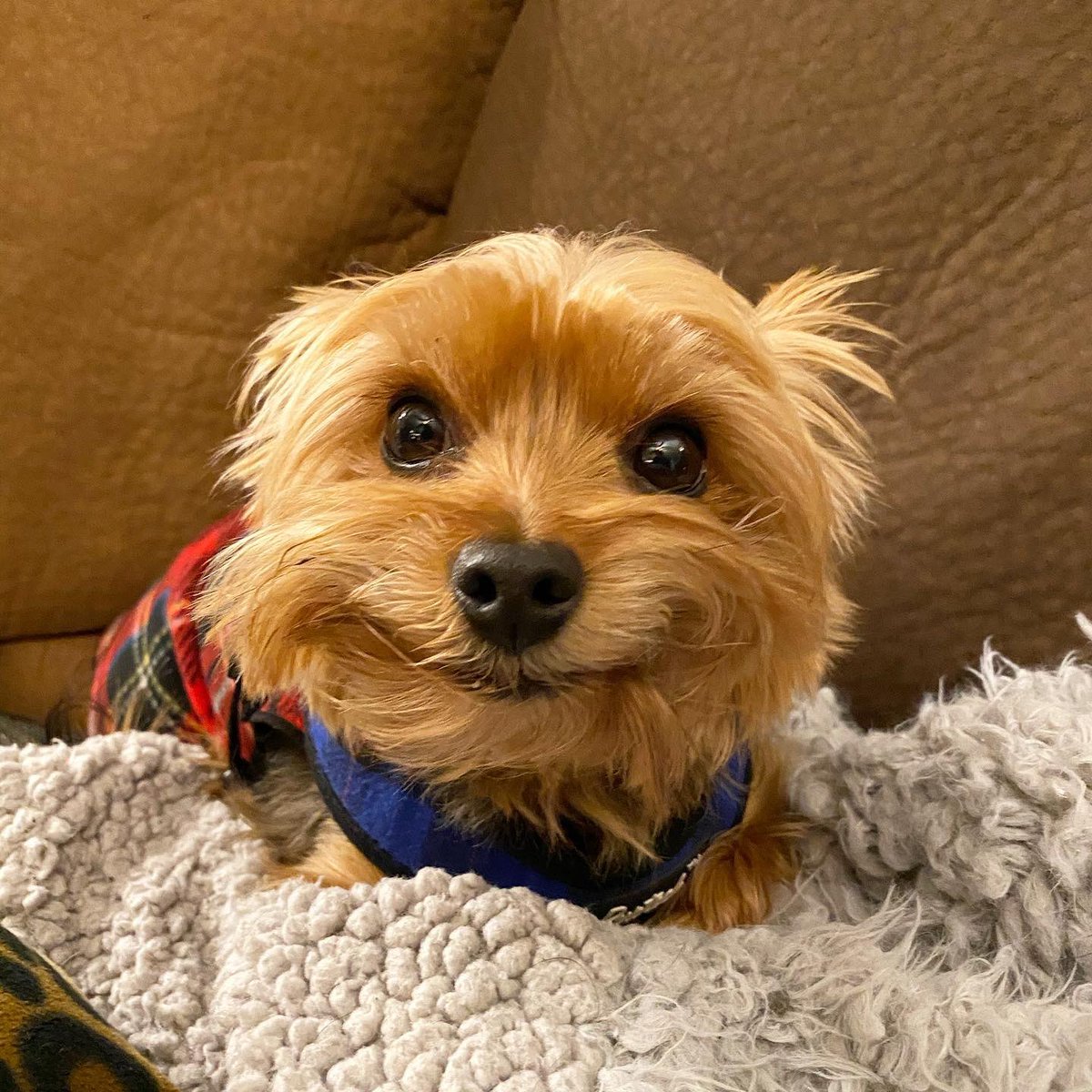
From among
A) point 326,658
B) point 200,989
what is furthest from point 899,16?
point 200,989

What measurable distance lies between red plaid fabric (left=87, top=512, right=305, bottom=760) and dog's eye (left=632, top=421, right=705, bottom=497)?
1.48ft

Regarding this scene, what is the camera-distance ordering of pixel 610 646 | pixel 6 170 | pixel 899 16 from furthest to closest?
pixel 6 170 < pixel 899 16 < pixel 610 646

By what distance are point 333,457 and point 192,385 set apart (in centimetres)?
55

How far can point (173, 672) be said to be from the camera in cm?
116

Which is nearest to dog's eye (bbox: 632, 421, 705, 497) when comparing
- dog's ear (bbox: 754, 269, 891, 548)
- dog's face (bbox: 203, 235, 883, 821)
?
dog's face (bbox: 203, 235, 883, 821)

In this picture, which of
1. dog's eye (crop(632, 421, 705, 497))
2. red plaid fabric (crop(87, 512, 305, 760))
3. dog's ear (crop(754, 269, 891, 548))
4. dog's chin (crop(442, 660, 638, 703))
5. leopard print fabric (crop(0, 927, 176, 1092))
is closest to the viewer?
leopard print fabric (crop(0, 927, 176, 1092))

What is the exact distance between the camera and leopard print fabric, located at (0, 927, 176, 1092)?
22.4 inches

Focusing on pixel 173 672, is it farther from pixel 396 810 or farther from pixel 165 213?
pixel 165 213

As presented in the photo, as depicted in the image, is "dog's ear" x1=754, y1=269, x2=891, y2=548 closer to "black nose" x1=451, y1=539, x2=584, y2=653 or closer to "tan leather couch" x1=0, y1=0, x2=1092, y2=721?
"tan leather couch" x1=0, y1=0, x2=1092, y2=721

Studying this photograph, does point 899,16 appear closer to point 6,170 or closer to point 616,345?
point 616,345

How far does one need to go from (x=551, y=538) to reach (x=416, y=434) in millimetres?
189

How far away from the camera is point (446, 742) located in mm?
751

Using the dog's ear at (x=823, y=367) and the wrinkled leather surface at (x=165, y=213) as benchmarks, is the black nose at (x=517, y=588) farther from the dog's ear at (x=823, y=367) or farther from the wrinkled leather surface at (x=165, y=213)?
the wrinkled leather surface at (x=165, y=213)

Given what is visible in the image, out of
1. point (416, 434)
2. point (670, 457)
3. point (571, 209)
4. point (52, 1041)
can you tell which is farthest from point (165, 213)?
point (52, 1041)
